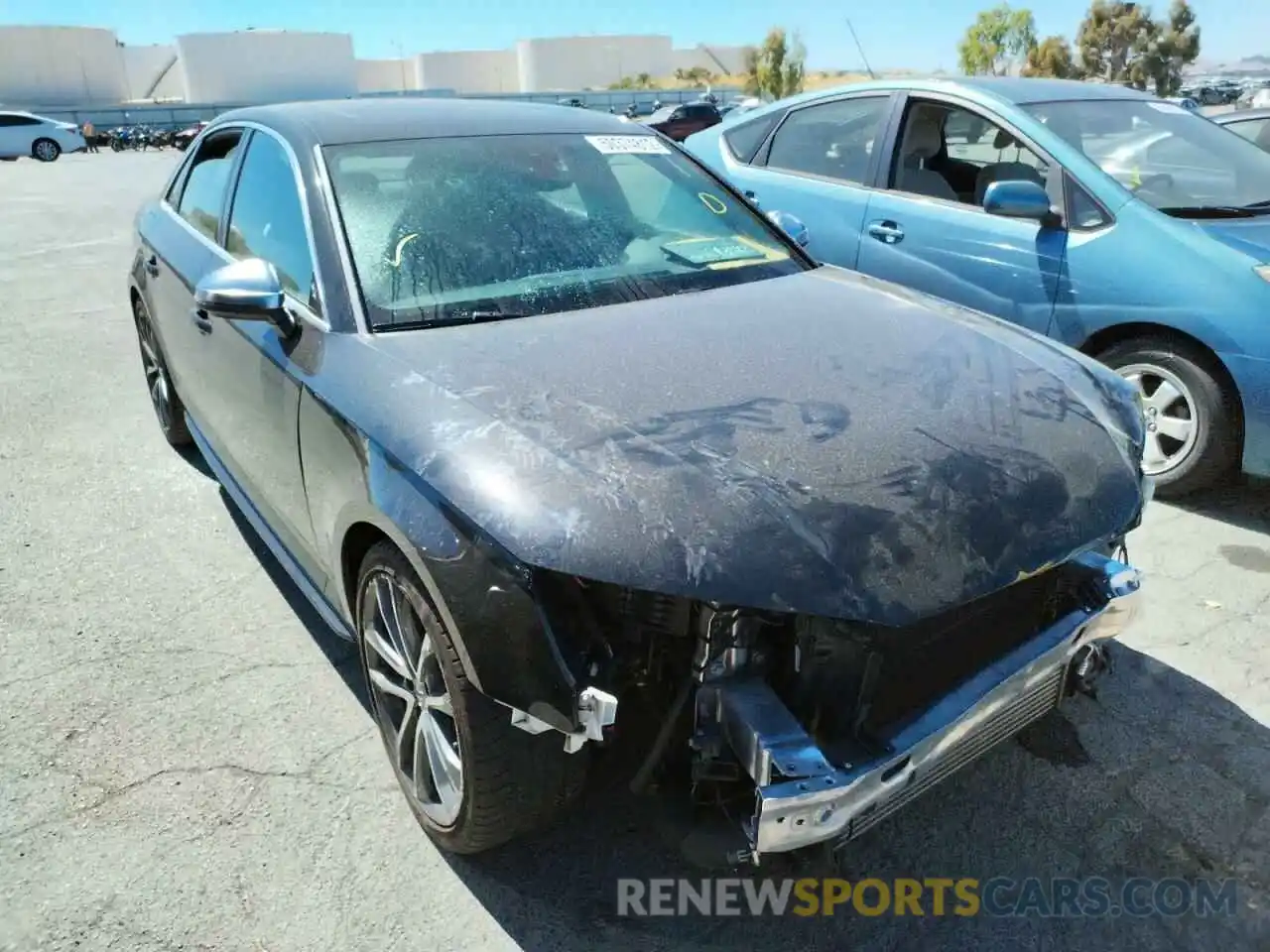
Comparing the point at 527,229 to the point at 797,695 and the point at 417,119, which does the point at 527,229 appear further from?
the point at 797,695

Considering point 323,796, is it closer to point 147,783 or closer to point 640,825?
point 147,783

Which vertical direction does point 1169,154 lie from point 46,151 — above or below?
above

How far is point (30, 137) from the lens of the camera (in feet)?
102

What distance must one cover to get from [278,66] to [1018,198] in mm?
94637

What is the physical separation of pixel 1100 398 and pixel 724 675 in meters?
1.25

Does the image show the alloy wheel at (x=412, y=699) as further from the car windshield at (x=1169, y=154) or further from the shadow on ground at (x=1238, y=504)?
the car windshield at (x=1169, y=154)

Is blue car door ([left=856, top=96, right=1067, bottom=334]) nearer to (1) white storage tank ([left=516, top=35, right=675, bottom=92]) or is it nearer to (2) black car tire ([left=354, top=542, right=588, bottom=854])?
(2) black car tire ([left=354, top=542, right=588, bottom=854])

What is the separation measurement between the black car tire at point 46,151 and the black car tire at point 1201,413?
36.3 m

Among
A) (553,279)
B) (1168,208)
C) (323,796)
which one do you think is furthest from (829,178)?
(323,796)

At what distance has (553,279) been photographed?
263cm

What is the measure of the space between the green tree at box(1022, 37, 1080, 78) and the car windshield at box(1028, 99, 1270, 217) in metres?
61.9

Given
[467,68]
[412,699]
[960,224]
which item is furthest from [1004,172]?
[467,68]

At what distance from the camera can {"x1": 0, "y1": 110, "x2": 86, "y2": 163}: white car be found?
30578 mm

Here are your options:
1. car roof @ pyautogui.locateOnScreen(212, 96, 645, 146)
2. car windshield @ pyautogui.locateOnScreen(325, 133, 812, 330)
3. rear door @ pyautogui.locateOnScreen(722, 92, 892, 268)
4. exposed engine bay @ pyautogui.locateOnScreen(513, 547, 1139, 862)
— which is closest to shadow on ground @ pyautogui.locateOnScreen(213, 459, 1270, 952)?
exposed engine bay @ pyautogui.locateOnScreen(513, 547, 1139, 862)
